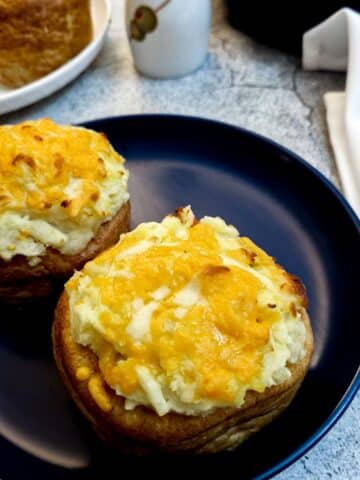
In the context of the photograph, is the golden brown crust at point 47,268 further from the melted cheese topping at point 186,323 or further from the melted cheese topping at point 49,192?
the melted cheese topping at point 186,323

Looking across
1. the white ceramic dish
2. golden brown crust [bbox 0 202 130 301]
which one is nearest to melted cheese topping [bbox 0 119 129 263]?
golden brown crust [bbox 0 202 130 301]

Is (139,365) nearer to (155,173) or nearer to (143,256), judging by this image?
(143,256)

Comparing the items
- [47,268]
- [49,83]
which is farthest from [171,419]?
[49,83]

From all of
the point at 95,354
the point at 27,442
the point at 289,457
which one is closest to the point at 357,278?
the point at 289,457

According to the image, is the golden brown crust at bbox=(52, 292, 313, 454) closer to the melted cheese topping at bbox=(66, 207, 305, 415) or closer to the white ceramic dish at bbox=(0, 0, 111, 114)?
the melted cheese topping at bbox=(66, 207, 305, 415)

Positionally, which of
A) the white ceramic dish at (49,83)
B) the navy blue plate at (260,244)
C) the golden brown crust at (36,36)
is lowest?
the navy blue plate at (260,244)

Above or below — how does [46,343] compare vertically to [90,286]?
below

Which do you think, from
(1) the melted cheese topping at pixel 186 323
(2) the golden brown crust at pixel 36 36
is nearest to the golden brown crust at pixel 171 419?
(1) the melted cheese topping at pixel 186 323
